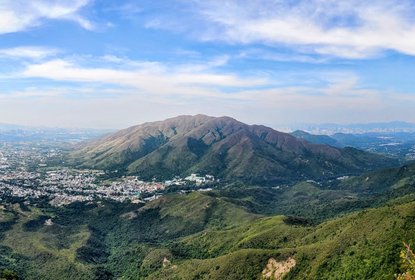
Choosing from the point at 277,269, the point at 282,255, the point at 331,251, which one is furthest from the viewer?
the point at 282,255

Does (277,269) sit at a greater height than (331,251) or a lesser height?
lesser

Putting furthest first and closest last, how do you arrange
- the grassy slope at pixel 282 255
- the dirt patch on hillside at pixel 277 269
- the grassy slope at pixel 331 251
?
the dirt patch on hillside at pixel 277 269, the grassy slope at pixel 282 255, the grassy slope at pixel 331 251

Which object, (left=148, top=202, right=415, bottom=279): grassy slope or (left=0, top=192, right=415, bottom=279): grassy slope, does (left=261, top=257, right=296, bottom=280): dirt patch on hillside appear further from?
(left=148, top=202, right=415, bottom=279): grassy slope

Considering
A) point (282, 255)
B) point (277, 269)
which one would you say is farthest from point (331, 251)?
point (277, 269)

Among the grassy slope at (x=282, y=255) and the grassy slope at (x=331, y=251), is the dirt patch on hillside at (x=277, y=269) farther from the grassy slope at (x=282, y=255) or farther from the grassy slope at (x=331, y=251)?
the grassy slope at (x=331, y=251)

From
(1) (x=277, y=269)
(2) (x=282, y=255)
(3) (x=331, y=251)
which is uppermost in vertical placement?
(3) (x=331, y=251)

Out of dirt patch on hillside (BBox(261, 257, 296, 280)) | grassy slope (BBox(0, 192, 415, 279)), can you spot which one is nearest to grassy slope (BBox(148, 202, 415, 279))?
grassy slope (BBox(0, 192, 415, 279))

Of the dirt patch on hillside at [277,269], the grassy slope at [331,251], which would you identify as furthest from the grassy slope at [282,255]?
the dirt patch on hillside at [277,269]

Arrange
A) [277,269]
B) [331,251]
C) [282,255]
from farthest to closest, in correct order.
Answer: [282,255] → [277,269] → [331,251]

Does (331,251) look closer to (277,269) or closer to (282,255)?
(282,255)

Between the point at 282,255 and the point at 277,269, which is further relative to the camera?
the point at 282,255
